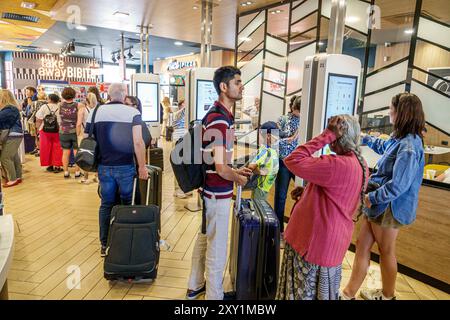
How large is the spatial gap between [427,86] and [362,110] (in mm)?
699

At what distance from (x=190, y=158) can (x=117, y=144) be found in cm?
97

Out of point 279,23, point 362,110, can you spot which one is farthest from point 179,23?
point 362,110

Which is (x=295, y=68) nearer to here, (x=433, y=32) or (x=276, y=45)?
(x=276, y=45)

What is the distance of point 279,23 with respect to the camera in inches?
181

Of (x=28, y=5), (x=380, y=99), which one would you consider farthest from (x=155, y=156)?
(x=28, y=5)

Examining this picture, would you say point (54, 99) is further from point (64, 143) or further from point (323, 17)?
point (323, 17)

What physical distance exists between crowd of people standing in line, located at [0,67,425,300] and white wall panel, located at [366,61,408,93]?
3.49ft

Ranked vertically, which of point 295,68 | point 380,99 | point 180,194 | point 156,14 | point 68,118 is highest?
point 156,14

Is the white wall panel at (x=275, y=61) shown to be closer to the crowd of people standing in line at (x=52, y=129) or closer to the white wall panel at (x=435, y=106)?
the white wall panel at (x=435, y=106)

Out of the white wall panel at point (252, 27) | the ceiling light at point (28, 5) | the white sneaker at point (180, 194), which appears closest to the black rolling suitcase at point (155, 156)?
the white sneaker at point (180, 194)

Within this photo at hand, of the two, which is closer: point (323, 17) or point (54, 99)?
point (323, 17)

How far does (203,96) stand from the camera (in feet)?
13.4

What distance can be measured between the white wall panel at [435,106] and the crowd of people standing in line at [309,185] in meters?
1.06

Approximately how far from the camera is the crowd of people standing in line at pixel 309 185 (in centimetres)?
165
